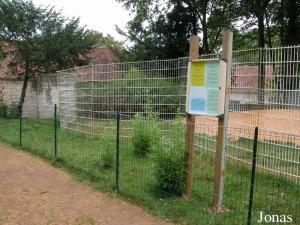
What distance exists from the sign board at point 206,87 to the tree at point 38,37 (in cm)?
1466

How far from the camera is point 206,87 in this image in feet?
20.5

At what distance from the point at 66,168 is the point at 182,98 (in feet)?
9.42

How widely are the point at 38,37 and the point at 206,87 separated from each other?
1564 centimetres

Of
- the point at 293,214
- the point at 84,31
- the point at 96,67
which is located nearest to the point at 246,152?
the point at 293,214

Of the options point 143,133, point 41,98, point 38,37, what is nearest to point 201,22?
point 38,37

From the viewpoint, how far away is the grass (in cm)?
590

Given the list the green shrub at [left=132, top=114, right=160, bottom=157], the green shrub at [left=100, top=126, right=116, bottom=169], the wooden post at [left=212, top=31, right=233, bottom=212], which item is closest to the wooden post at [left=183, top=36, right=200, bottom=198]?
the wooden post at [left=212, top=31, right=233, bottom=212]

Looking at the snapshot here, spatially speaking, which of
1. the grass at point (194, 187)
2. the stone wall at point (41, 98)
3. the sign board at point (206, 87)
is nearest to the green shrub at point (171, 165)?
the grass at point (194, 187)

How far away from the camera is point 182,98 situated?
9.02 m

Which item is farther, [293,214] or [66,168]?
[66,168]

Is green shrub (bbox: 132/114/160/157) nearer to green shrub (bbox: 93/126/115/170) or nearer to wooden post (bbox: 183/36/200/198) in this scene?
green shrub (bbox: 93/126/115/170)

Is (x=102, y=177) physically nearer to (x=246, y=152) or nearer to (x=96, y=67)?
(x=246, y=152)

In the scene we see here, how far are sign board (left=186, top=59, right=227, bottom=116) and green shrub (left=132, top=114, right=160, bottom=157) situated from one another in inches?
89.6

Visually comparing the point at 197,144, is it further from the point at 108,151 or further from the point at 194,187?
the point at 108,151
